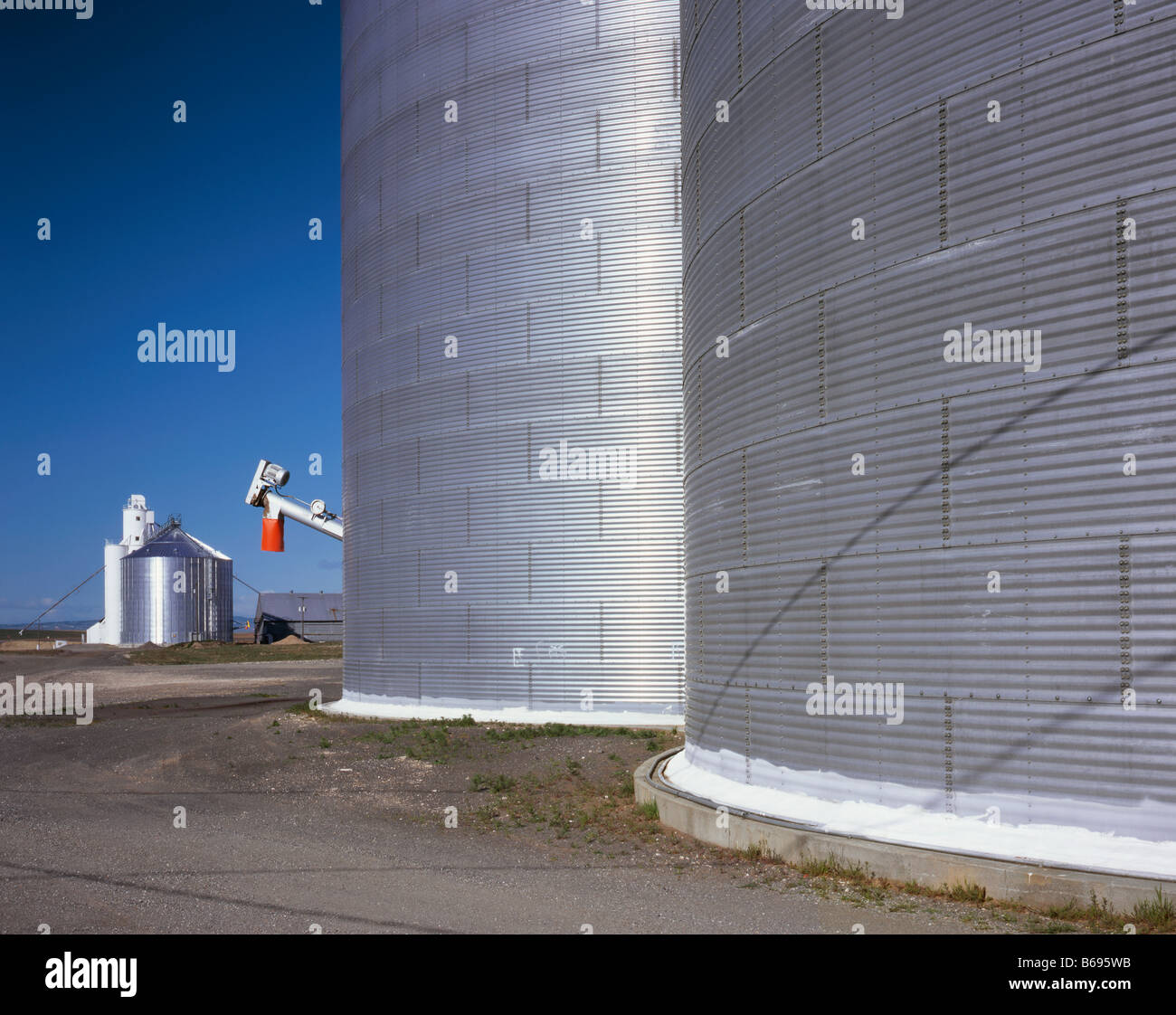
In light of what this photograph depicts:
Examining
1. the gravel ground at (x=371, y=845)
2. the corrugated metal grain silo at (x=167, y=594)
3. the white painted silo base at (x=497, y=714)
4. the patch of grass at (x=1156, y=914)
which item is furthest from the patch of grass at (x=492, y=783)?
the corrugated metal grain silo at (x=167, y=594)

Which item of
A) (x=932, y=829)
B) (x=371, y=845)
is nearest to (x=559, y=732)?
(x=371, y=845)

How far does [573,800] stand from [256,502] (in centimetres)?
2887

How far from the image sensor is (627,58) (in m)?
23.0

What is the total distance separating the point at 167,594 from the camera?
8438 cm

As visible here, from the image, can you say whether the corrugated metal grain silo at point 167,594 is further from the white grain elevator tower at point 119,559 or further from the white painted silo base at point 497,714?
the white painted silo base at point 497,714

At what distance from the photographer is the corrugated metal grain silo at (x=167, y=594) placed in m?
84.5

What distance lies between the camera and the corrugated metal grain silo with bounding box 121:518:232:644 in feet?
277

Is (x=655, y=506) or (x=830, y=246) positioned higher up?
(x=830, y=246)

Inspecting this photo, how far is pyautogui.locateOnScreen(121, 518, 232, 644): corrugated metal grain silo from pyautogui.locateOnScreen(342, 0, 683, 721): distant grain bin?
6488cm

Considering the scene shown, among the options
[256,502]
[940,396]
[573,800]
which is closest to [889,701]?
[940,396]

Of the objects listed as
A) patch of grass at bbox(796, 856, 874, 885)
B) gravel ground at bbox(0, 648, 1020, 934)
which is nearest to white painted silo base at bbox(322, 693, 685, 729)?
gravel ground at bbox(0, 648, 1020, 934)
